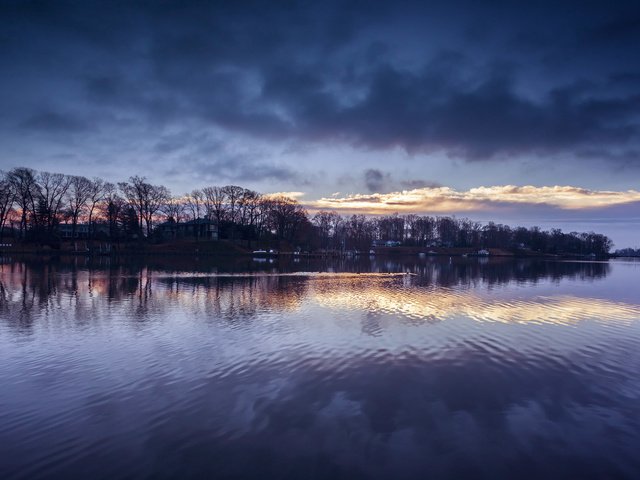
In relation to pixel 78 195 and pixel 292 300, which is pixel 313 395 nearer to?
pixel 292 300

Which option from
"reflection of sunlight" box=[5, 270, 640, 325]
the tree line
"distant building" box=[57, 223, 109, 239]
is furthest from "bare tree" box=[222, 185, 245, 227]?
"reflection of sunlight" box=[5, 270, 640, 325]

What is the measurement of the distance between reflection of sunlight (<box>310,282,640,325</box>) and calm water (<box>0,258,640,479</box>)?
0.75 meters

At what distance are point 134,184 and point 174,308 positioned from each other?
98.5 meters

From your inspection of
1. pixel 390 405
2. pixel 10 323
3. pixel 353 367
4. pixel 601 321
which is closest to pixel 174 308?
pixel 10 323

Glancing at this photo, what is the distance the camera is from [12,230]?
102812 mm

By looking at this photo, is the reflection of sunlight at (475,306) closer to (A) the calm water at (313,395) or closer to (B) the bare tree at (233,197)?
(A) the calm water at (313,395)

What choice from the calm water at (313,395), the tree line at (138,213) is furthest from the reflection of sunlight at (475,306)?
the tree line at (138,213)

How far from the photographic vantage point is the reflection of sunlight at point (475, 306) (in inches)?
895

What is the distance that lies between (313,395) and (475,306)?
18.7 meters

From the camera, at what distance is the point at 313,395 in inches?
424

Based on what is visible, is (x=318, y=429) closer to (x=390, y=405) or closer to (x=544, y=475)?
(x=390, y=405)

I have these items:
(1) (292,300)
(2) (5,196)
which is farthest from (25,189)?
(1) (292,300)

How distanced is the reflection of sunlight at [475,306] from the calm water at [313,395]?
2.48 feet

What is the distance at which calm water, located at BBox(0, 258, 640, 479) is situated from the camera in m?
7.61
